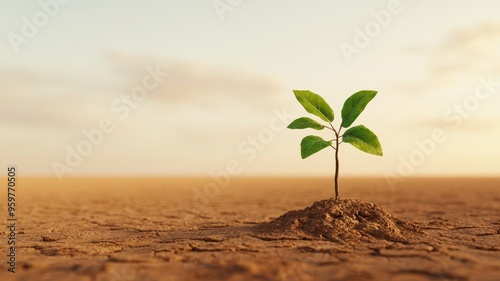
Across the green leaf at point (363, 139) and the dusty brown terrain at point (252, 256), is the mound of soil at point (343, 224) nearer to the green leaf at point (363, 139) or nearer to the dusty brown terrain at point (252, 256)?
the dusty brown terrain at point (252, 256)

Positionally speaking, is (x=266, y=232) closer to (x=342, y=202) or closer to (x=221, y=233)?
(x=221, y=233)

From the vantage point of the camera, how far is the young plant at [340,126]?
441cm

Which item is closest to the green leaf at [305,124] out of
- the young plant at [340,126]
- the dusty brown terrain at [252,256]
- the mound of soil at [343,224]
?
the young plant at [340,126]

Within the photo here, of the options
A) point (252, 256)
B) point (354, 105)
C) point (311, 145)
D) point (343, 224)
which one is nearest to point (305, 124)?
point (311, 145)

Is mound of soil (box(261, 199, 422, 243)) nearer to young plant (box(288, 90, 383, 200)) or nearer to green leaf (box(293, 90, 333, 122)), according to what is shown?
young plant (box(288, 90, 383, 200))

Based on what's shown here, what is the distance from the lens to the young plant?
4.41 m

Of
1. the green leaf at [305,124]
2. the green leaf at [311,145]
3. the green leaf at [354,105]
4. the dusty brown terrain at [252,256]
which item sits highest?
the green leaf at [354,105]

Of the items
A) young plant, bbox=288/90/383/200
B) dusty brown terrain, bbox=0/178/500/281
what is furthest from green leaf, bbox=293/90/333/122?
dusty brown terrain, bbox=0/178/500/281

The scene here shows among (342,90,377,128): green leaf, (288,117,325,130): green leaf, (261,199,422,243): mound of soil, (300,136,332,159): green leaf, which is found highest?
(342,90,377,128): green leaf

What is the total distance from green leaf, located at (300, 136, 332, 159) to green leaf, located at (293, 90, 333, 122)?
0.29 metres

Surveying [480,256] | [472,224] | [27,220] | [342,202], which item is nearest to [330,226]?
[342,202]

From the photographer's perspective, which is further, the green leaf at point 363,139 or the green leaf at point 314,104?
the green leaf at point 314,104

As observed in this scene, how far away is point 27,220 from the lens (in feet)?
22.2

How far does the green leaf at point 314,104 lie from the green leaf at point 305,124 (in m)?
0.11
